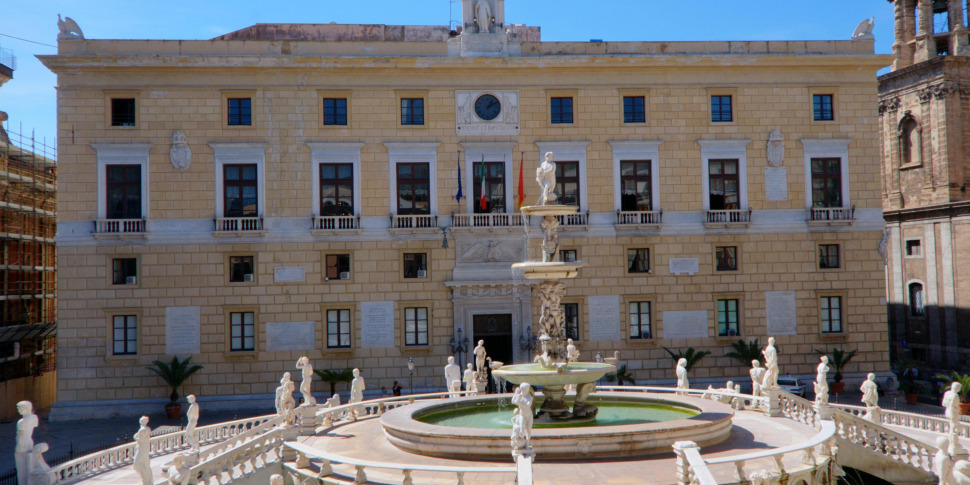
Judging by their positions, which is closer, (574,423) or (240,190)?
(574,423)

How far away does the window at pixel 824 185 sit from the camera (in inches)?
1380

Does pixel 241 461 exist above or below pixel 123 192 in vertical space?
below

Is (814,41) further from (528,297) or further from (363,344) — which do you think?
(363,344)

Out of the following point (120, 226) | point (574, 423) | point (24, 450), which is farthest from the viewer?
point (120, 226)

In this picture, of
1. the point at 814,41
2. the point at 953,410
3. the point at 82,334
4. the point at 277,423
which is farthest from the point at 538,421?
the point at 814,41

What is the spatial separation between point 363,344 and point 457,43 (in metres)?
12.9

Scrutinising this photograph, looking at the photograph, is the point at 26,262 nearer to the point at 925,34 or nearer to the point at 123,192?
the point at 123,192

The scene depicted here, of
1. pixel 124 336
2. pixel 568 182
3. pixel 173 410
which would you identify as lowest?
pixel 173 410

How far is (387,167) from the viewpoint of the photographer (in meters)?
33.8

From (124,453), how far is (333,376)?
1126 centimetres

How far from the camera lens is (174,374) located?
31656mm

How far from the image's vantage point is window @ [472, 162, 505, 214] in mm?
34156

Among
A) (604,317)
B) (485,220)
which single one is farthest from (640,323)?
(485,220)

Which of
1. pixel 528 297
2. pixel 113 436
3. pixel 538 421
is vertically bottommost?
pixel 113 436
